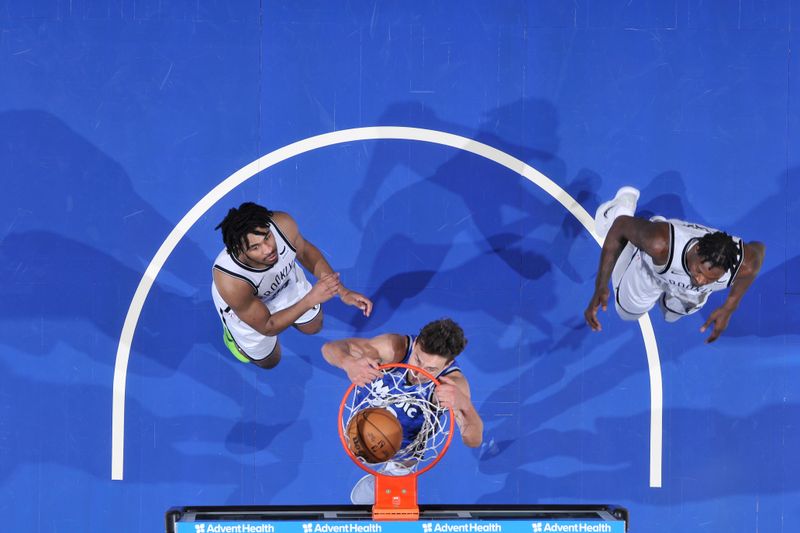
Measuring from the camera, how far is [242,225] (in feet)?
18.0

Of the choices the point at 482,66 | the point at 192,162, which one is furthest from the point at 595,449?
the point at 192,162

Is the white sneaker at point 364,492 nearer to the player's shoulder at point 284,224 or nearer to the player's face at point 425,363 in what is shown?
the player's face at point 425,363

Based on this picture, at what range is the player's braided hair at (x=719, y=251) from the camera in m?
5.40

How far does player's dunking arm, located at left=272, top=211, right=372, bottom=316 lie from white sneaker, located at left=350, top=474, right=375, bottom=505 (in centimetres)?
142

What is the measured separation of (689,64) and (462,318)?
3.28 metres

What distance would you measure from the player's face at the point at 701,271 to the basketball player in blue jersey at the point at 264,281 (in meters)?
2.45

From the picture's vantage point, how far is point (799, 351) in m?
7.05

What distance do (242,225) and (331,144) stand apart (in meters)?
1.91

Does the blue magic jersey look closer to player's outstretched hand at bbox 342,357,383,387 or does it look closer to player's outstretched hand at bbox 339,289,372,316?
player's outstretched hand at bbox 342,357,383,387

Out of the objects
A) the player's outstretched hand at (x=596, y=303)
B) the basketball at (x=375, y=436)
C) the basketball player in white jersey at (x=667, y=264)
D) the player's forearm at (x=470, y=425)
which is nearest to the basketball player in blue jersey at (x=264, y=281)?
the basketball at (x=375, y=436)

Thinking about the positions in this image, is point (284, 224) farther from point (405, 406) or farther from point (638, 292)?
point (638, 292)

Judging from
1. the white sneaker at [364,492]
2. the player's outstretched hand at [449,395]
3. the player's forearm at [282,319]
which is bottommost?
the white sneaker at [364,492]

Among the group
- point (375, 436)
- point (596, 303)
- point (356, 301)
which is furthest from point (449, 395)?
point (596, 303)

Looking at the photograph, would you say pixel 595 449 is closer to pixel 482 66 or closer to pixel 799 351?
pixel 799 351
